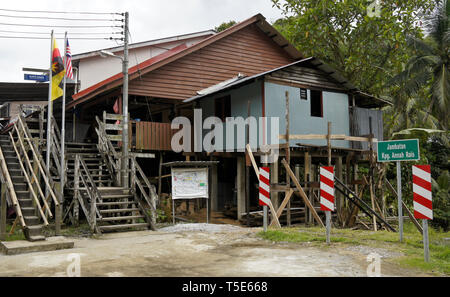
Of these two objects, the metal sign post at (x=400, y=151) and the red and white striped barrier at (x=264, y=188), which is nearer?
the metal sign post at (x=400, y=151)

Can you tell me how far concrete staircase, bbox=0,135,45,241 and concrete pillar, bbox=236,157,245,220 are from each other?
7.56 m

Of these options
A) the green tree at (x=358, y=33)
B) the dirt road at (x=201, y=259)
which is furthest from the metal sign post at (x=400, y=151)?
the green tree at (x=358, y=33)

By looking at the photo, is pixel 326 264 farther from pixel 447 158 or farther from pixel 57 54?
pixel 447 158

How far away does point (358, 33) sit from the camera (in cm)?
2261

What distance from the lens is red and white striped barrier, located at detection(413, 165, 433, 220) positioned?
7.60 m

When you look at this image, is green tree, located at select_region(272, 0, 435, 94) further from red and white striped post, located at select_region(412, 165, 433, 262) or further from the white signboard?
red and white striped post, located at select_region(412, 165, 433, 262)

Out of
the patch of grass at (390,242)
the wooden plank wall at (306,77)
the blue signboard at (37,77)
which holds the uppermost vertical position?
the wooden plank wall at (306,77)

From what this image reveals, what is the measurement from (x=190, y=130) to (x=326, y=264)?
469 inches

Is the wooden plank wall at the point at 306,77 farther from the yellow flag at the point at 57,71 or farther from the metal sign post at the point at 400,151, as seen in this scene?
the metal sign post at the point at 400,151

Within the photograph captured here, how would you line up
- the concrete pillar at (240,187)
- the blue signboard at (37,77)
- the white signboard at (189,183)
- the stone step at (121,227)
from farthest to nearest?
the concrete pillar at (240,187) < the white signboard at (189,183) < the blue signboard at (37,77) < the stone step at (121,227)

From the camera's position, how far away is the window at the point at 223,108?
707 inches

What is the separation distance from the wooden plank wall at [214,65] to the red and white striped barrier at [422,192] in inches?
481
